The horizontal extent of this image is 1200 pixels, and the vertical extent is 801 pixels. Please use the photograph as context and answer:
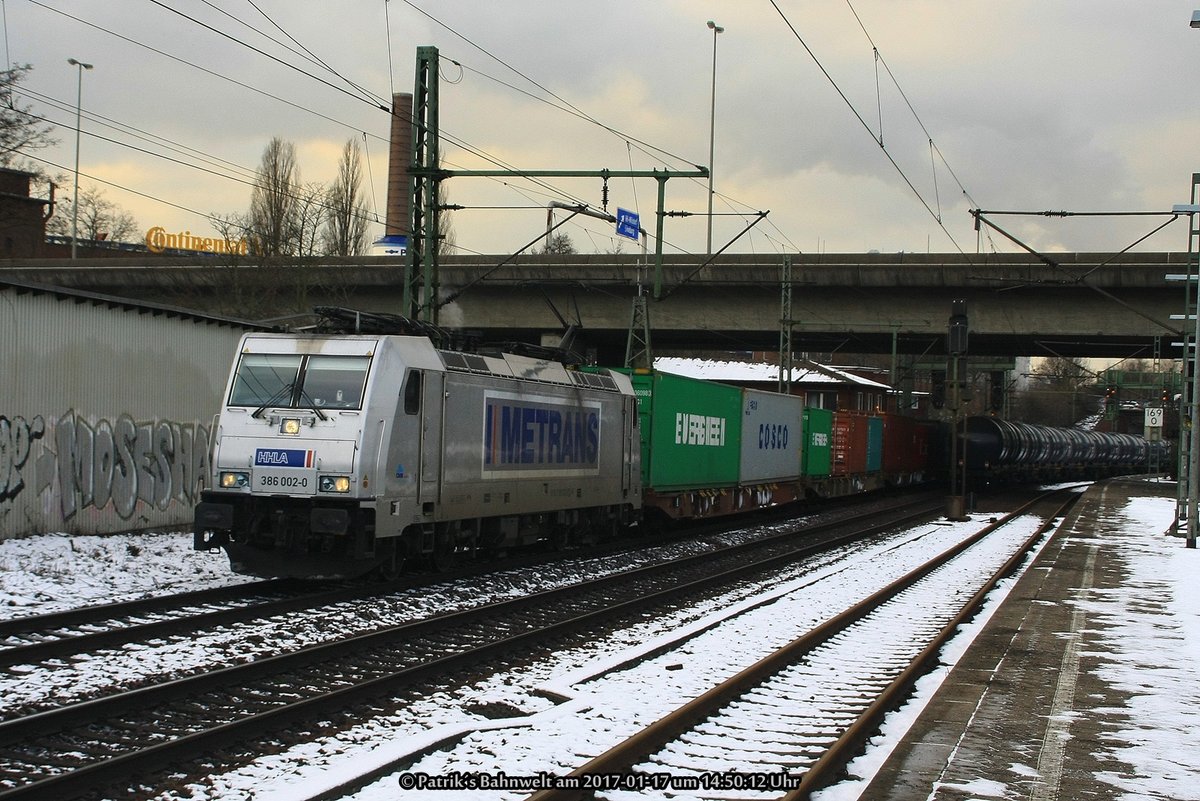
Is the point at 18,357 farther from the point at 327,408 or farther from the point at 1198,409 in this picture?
the point at 1198,409

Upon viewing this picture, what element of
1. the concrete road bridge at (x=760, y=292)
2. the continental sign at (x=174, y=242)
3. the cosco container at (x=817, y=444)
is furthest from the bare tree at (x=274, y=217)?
the continental sign at (x=174, y=242)

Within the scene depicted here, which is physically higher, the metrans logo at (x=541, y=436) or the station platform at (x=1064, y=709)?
the metrans logo at (x=541, y=436)

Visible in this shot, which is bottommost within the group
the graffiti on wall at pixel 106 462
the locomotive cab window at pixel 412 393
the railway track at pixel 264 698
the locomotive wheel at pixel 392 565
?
the railway track at pixel 264 698

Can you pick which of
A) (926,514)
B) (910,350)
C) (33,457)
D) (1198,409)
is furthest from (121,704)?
(910,350)

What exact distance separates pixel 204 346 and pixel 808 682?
14.3 metres

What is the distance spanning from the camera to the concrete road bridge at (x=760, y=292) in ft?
111

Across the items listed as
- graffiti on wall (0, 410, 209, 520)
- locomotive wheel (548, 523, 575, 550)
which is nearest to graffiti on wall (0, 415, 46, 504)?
graffiti on wall (0, 410, 209, 520)

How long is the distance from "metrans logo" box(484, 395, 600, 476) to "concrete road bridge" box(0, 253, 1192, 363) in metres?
15.7

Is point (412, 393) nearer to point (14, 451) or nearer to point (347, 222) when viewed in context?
point (14, 451)

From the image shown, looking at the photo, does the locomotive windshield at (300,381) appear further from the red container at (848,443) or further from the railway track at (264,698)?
the red container at (848,443)

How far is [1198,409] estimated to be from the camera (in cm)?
2252

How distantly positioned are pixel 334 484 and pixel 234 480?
1279 mm

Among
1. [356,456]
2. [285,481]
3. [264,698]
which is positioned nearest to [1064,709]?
[264,698]

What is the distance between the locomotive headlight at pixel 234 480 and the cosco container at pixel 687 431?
357 inches
